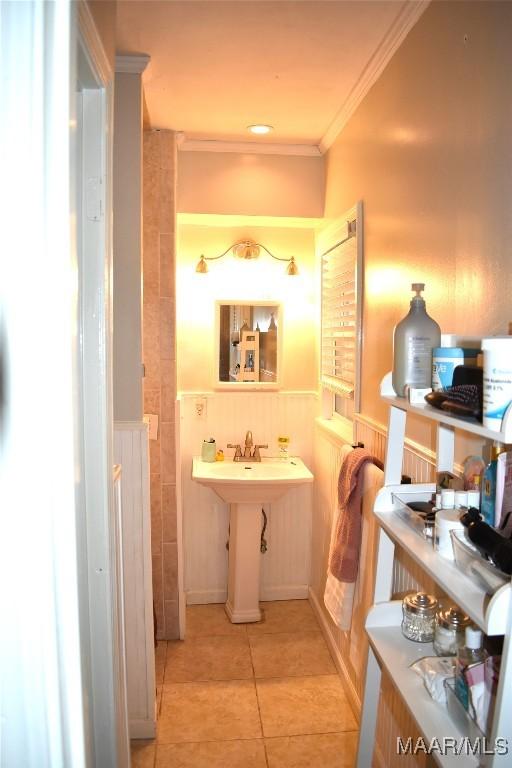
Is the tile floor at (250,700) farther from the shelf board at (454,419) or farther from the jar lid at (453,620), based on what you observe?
the shelf board at (454,419)

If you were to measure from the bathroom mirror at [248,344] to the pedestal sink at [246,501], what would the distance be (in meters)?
0.50

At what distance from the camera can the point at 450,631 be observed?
1315 mm

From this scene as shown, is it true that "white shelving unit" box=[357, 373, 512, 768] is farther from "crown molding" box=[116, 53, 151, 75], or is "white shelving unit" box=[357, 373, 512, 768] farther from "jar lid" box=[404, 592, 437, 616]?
"crown molding" box=[116, 53, 151, 75]

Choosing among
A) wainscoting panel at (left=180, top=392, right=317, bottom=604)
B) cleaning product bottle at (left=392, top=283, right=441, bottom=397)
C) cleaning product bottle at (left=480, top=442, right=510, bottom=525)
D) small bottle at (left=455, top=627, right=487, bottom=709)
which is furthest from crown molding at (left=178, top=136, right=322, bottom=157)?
small bottle at (left=455, top=627, right=487, bottom=709)

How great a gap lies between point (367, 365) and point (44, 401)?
205cm

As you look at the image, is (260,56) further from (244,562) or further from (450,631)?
(244,562)

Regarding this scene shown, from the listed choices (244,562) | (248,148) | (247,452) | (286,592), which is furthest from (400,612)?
(248,148)

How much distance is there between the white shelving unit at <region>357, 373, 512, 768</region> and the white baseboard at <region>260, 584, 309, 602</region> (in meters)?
1.74

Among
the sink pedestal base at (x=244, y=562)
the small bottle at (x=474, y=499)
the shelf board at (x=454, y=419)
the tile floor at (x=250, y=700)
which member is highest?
the shelf board at (x=454, y=419)

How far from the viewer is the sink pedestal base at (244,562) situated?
317 centimetres

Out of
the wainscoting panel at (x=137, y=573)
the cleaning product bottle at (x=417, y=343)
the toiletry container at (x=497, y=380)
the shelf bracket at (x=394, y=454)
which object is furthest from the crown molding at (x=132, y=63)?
the toiletry container at (x=497, y=380)

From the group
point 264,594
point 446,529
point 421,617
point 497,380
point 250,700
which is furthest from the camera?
point 264,594

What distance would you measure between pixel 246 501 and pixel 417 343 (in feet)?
6.42

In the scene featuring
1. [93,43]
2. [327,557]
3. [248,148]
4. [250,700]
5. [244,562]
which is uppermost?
[248,148]
